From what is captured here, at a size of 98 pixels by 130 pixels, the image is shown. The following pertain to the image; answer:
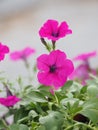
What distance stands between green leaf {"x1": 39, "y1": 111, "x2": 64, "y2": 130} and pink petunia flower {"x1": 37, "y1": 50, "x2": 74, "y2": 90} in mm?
59

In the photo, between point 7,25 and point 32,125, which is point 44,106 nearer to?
point 32,125

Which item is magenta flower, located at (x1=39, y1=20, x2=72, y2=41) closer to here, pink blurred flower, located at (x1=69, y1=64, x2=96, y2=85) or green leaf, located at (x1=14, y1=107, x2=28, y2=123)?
green leaf, located at (x1=14, y1=107, x2=28, y2=123)

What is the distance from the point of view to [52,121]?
2.09ft

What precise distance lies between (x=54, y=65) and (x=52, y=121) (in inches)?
4.0

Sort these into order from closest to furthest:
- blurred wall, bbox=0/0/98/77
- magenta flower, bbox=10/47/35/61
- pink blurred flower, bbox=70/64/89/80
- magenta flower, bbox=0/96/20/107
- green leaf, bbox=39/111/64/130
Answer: green leaf, bbox=39/111/64/130 → magenta flower, bbox=0/96/20/107 → magenta flower, bbox=10/47/35/61 → pink blurred flower, bbox=70/64/89/80 → blurred wall, bbox=0/0/98/77

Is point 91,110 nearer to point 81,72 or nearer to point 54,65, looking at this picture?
point 54,65

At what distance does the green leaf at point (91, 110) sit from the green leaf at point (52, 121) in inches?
1.4

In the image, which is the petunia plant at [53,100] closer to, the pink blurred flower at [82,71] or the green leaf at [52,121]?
the green leaf at [52,121]

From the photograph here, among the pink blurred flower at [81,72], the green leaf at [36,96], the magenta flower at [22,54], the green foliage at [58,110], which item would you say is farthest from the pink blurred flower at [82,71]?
the green leaf at [36,96]

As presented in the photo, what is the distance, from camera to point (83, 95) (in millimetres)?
747

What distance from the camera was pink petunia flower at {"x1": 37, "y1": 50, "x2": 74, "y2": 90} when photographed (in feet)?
2.22

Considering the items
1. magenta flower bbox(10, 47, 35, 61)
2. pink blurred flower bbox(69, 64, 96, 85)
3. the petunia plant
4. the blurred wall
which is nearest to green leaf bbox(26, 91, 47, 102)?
the petunia plant

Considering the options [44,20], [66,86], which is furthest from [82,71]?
[44,20]

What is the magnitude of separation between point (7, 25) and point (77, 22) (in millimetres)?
824
